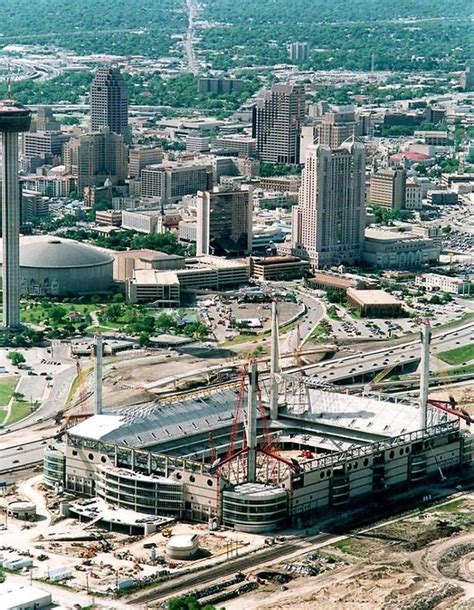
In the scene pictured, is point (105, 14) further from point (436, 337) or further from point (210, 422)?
point (210, 422)

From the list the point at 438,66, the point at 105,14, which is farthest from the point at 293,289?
the point at 105,14

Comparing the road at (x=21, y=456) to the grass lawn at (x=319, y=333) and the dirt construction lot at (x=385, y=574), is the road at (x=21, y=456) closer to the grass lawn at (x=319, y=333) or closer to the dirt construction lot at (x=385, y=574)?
A: the dirt construction lot at (x=385, y=574)

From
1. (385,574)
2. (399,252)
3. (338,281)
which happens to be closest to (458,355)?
(338,281)

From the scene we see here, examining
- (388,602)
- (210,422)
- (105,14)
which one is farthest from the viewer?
(105,14)

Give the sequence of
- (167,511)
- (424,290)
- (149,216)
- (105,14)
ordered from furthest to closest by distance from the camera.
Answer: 1. (105,14)
2. (149,216)
3. (424,290)
4. (167,511)

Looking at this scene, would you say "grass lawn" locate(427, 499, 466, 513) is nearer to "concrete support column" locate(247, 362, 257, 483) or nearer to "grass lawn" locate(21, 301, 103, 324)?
"concrete support column" locate(247, 362, 257, 483)

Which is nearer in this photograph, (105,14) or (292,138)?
(292,138)

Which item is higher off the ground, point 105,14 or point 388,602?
point 105,14
